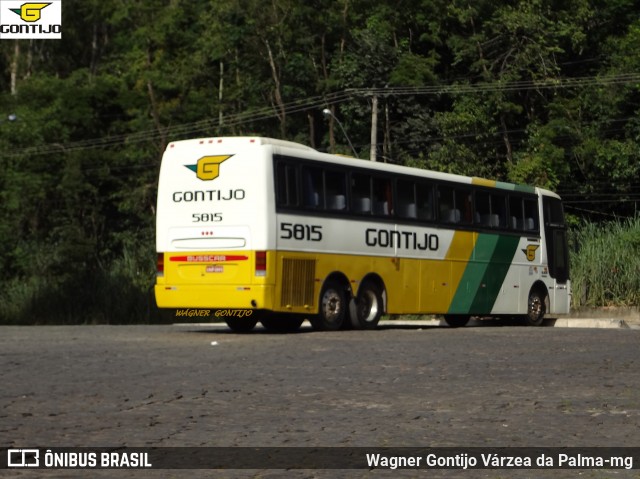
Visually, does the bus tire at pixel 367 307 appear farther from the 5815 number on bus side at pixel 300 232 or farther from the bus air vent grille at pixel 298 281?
the 5815 number on bus side at pixel 300 232

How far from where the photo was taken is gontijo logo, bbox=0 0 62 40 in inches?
1828

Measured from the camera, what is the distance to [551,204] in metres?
32.8

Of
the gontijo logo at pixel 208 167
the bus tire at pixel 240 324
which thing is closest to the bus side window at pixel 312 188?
the gontijo logo at pixel 208 167

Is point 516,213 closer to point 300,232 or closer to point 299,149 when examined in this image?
point 299,149

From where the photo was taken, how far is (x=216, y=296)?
2348 centimetres

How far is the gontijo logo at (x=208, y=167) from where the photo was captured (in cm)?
2394

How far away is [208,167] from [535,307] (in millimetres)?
10989

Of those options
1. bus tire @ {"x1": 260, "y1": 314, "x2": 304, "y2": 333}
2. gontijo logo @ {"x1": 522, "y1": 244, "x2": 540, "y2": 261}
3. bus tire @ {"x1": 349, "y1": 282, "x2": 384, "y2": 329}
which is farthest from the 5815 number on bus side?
gontijo logo @ {"x1": 522, "y1": 244, "x2": 540, "y2": 261}

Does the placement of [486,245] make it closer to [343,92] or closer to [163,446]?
[163,446]

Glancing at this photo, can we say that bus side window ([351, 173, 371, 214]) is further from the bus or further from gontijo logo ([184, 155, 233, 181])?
gontijo logo ([184, 155, 233, 181])

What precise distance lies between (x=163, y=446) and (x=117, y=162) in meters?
58.7

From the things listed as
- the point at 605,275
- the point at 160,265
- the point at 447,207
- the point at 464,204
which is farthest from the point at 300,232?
the point at 605,275

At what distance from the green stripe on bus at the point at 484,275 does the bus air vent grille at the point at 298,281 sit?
5.34 m

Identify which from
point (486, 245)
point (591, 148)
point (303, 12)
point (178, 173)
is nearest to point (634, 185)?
point (591, 148)
